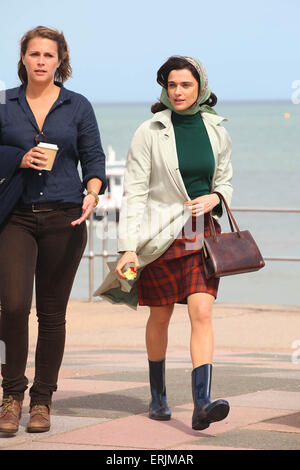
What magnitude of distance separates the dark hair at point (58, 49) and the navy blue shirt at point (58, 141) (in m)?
0.11

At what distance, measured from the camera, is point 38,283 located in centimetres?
614

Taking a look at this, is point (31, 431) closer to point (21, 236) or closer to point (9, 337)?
point (9, 337)

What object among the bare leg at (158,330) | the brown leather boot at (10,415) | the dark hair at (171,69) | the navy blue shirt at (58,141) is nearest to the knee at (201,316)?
the bare leg at (158,330)

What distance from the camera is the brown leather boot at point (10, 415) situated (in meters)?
5.85

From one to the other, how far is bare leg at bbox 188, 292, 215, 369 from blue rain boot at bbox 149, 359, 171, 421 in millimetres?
449

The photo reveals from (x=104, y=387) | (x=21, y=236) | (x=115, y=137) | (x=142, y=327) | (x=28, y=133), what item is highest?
(x=28, y=133)

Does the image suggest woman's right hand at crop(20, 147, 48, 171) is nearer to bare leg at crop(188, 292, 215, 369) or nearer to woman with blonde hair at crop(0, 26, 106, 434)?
woman with blonde hair at crop(0, 26, 106, 434)

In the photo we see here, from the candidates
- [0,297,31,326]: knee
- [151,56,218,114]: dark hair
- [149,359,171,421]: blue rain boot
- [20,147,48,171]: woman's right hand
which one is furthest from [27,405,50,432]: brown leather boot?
[151,56,218,114]: dark hair

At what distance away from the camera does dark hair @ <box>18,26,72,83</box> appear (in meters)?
6.05

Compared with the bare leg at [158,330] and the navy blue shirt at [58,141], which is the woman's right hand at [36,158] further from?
the bare leg at [158,330]

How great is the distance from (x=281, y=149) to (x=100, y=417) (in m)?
84.4

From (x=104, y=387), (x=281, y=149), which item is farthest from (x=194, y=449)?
(x=281, y=149)

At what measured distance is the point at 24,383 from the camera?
609 centimetres
